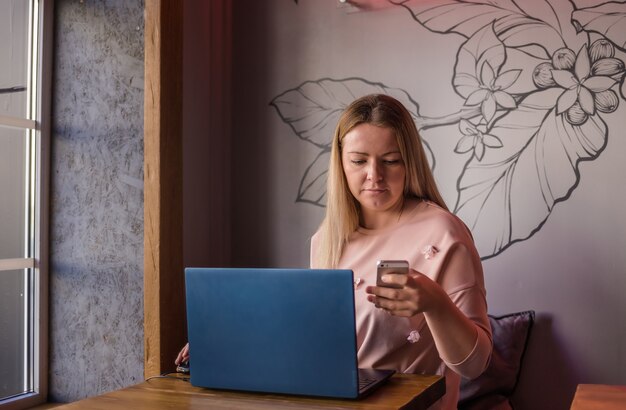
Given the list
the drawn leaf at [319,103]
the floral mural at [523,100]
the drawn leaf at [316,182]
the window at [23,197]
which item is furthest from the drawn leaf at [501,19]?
the window at [23,197]

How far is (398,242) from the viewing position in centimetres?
179

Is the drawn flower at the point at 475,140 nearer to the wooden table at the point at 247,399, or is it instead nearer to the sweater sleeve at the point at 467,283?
the sweater sleeve at the point at 467,283

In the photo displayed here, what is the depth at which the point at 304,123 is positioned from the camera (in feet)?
9.66

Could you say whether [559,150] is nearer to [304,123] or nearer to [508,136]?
[508,136]

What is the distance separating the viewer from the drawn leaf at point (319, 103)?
112 inches

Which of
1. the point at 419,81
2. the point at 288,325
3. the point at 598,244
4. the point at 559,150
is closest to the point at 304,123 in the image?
the point at 419,81

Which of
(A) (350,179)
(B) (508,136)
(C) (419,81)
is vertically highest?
(C) (419,81)

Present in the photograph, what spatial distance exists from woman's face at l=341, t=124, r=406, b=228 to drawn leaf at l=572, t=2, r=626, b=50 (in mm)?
1100

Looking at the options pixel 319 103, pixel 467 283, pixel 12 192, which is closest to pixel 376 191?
pixel 467 283

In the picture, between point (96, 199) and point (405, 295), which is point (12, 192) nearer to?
point (96, 199)

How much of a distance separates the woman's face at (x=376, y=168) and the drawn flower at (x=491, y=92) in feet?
3.00

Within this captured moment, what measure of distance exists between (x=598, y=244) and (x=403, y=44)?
1.04m

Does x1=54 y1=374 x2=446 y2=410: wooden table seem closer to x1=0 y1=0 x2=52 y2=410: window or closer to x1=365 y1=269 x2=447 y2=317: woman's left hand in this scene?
x1=365 y1=269 x2=447 y2=317: woman's left hand

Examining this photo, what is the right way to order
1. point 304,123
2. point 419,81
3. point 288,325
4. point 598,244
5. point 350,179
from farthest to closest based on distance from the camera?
point 304,123
point 419,81
point 598,244
point 350,179
point 288,325
